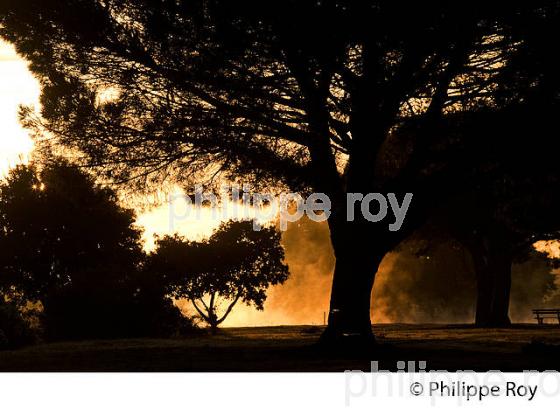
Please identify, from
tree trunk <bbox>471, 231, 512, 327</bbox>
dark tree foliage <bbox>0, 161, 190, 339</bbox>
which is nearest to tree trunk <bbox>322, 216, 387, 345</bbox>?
dark tree foliage <bbox>0, 161, 190, 339</bbox>

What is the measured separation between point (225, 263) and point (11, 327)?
47.5 ft

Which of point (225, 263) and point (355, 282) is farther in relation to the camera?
point (225, 263)

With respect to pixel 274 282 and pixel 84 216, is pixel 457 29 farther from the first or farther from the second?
pixel 84 216

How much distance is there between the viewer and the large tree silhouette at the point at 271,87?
15.5 metres

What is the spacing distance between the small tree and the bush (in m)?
12.3

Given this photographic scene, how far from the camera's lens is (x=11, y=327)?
22.1 meters

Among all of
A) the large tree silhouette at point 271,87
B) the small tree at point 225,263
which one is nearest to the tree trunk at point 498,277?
the small tree at point 225,263

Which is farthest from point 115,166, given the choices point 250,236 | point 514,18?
point 250,236

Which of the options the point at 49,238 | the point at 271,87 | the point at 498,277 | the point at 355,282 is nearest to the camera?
the point at 355,282

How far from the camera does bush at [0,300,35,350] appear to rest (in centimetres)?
2177

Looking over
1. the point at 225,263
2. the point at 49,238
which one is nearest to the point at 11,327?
the point at 225,263

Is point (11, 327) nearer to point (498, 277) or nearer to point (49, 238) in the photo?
point (49, 238)

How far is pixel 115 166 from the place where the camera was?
18969 mm

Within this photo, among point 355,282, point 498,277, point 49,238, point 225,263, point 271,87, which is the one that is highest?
point 271,87
